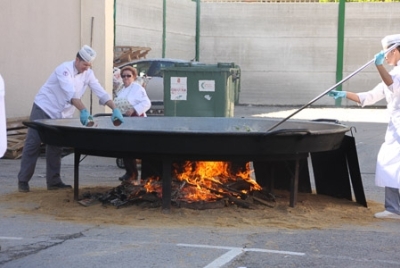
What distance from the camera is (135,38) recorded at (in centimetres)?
2586

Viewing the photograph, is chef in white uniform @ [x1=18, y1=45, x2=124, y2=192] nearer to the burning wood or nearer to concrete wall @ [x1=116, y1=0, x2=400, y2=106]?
the burning wood

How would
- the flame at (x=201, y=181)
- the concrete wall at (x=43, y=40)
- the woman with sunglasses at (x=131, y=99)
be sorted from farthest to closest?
the concrete wall at (x=43, y=40), the woman with sunglasses at (x=131, y=99), the flame at (x=201, y=181)

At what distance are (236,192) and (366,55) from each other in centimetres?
2164

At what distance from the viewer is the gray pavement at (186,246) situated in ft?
21.7

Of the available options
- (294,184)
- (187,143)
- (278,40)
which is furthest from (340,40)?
(187,143)

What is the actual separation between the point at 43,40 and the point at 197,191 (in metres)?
7.86

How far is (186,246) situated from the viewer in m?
7.14

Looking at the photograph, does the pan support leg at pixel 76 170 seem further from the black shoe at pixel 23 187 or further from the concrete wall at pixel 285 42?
the concrete wall at pixel 285 42

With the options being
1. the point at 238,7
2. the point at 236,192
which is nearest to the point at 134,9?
the point at 238,7

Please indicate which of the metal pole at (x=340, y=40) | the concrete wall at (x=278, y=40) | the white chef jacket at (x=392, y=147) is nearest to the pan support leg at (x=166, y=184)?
the white chef jacket at (x=392, y=147)

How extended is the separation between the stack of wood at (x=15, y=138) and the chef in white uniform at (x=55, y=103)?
3666 millimetres

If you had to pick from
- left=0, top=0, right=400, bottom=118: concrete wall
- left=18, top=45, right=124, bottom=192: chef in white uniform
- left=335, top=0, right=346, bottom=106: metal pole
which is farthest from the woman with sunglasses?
left=335, top=0, right=346, bottom=106: metal pole

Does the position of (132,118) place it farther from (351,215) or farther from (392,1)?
(392,1)

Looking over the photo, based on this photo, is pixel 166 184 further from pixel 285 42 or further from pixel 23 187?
pixel 285 42
